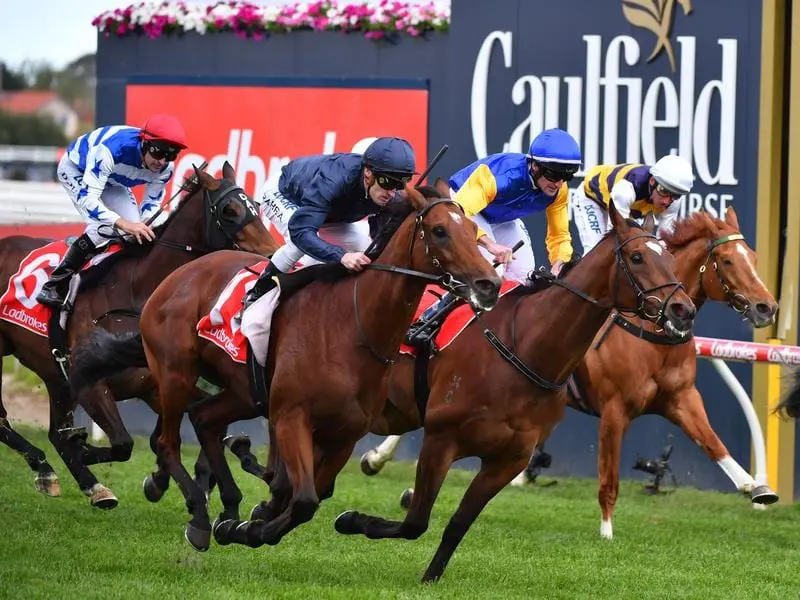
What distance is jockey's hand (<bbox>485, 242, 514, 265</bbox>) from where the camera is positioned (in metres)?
6.42

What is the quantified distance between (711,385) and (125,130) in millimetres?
3981

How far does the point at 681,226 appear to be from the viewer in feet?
25.7

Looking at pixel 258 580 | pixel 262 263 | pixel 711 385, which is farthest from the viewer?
pixel 711 385

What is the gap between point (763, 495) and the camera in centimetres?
758

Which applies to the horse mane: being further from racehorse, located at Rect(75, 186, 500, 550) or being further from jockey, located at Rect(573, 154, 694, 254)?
racehorse, located at Rect(75, 186, 500, 550)

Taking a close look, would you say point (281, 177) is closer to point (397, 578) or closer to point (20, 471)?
point (397, 578)

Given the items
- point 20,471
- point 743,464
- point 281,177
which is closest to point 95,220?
point 281,177

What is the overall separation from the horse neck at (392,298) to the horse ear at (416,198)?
0.06 metres

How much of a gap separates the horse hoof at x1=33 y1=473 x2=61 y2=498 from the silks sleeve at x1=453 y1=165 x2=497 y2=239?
2.75 m

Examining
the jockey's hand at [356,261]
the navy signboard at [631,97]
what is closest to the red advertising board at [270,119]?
the navy signboard at [631,97]

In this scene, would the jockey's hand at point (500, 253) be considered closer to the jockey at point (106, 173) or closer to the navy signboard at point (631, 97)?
the jockey at point (106, 173)

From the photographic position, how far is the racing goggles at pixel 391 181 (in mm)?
5973

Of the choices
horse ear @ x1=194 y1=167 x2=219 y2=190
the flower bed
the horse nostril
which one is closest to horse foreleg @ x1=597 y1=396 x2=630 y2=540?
the horse nostril

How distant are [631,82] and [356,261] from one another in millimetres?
4420
